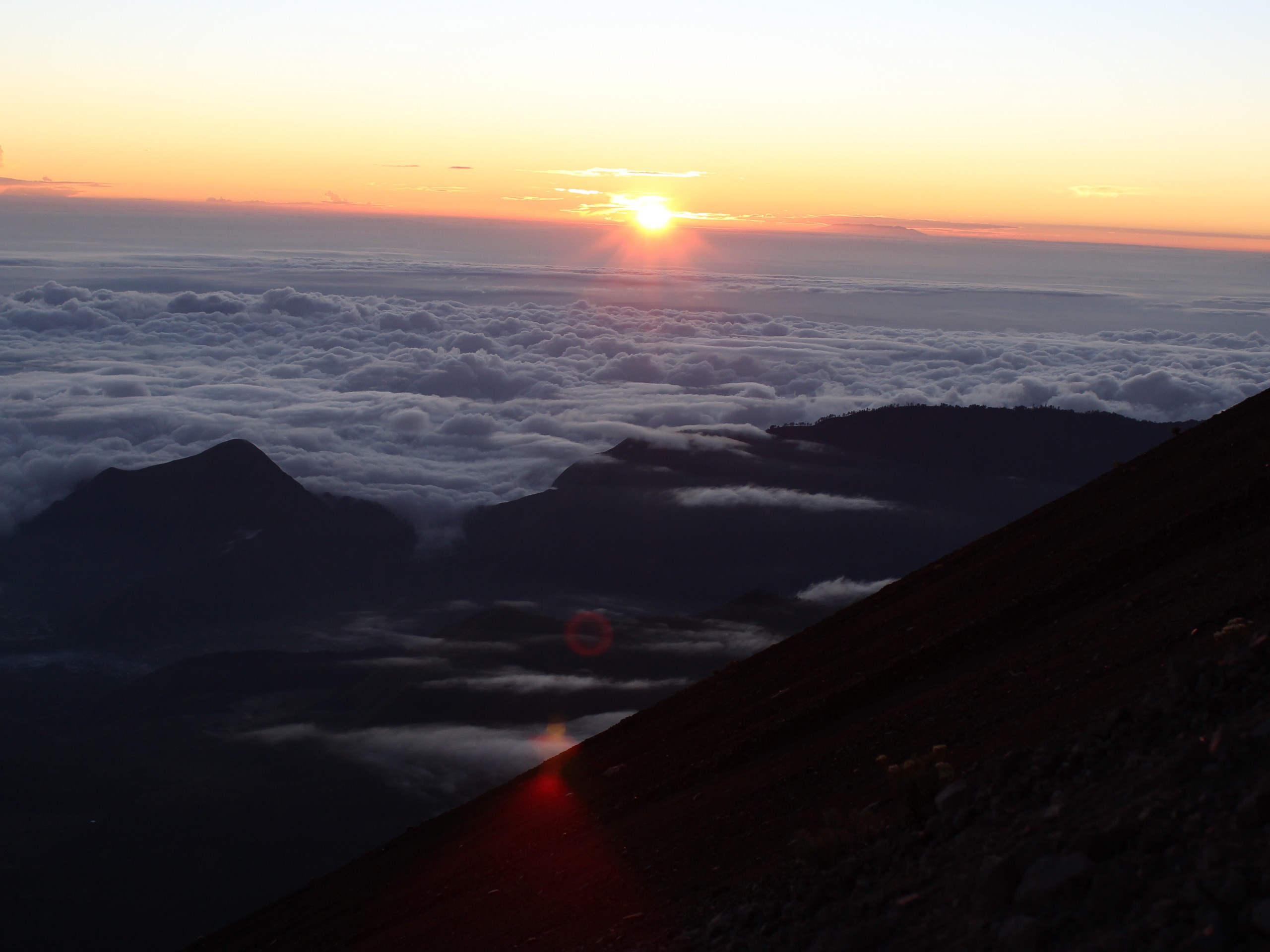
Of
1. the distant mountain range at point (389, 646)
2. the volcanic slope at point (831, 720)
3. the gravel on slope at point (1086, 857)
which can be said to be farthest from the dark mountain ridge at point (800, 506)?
the gravel on slope at point (1086, 857)

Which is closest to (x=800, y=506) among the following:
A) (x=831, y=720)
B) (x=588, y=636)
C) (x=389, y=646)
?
(x=389, y=646)

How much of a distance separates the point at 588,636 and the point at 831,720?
263 ft

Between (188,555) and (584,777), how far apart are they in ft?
650

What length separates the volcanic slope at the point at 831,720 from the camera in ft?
35.2

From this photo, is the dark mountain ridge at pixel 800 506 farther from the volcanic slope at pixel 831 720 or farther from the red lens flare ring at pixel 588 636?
the volcanic slope at pixel 831 720

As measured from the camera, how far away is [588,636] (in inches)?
3706

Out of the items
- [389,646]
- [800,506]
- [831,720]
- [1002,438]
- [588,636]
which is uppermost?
[831,720]

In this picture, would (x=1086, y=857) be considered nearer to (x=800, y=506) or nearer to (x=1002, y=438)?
(x=800, y=506)

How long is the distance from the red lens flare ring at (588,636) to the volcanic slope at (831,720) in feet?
219

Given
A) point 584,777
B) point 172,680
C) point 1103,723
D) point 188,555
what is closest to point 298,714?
point 172,680

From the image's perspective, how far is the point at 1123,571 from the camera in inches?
612

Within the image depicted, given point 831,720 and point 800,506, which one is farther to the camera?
point 800,506

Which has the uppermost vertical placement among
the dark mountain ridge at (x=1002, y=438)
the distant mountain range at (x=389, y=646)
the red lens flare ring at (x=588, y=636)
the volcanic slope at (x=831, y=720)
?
the volcanic slope at (x=831, y=720)

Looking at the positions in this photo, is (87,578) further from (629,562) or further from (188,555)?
(629,562)
